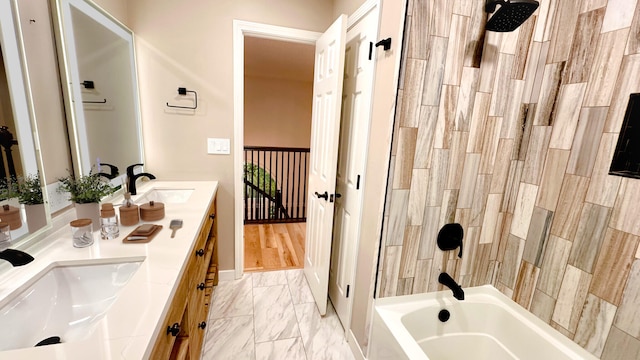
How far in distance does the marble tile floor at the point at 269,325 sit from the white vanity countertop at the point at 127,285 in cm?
95

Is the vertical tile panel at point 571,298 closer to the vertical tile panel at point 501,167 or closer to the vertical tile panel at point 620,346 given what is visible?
the vertical tile panel at point 620,346

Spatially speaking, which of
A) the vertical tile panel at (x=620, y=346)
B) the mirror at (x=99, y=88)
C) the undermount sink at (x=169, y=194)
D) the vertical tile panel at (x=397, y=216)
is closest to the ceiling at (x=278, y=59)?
the mirror at (x=99, y=88)

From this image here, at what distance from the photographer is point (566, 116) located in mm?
1256

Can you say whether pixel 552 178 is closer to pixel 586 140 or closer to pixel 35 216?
pixel 586 140

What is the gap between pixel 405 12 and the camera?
1.21m

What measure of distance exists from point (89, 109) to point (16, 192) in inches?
26.3

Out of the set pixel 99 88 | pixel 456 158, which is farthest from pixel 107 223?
pixel 456 158

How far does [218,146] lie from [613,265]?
7.84ft

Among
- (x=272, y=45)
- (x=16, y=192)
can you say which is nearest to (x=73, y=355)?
(x=16, y=192)

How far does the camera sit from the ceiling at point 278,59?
3328mm

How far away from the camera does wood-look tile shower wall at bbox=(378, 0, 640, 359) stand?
107 cm

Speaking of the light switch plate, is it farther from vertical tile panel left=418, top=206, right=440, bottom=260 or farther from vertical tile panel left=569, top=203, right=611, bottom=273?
vertical tile panel left=569, top=203, right=611, bottom=273

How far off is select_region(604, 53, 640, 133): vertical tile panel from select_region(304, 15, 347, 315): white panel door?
1.25 meters

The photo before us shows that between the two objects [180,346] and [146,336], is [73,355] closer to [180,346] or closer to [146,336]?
[146,336]
